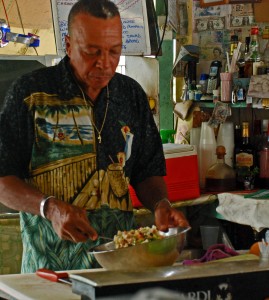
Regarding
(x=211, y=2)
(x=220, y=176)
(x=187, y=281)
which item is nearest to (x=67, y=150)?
(x=187, y=281)

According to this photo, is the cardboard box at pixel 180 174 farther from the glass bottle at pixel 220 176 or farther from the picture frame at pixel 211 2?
the picture frame at pixel 211 2

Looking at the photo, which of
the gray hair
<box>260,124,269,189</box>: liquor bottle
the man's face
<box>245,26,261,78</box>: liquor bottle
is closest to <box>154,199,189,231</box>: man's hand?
the man's face

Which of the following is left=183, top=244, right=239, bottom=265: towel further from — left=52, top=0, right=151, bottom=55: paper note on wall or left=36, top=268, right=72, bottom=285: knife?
left=52, top=0, right=151, bottom=55: paper note on wall

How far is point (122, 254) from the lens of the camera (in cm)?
202

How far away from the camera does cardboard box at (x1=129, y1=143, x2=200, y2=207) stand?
4.05m

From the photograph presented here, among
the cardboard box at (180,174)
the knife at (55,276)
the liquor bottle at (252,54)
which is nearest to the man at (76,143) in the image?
the knife at (55,276)

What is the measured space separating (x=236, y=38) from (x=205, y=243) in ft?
4.41

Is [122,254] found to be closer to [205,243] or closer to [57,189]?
[57,189]

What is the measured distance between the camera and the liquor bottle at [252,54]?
4.42m

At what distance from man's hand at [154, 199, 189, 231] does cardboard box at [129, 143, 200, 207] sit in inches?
61.7

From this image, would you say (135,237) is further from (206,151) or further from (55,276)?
(206,151)

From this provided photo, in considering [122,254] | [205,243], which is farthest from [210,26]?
[122,254]

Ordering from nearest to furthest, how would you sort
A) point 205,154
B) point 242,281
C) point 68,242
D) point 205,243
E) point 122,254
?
1. point 242,281
2. point 122,254
3. point 68,242
4. point 205,243
5. point 205,154

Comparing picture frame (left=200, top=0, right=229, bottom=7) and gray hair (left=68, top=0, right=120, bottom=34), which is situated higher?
picture frame (left=200, top=0, right=229, bottom=7)
